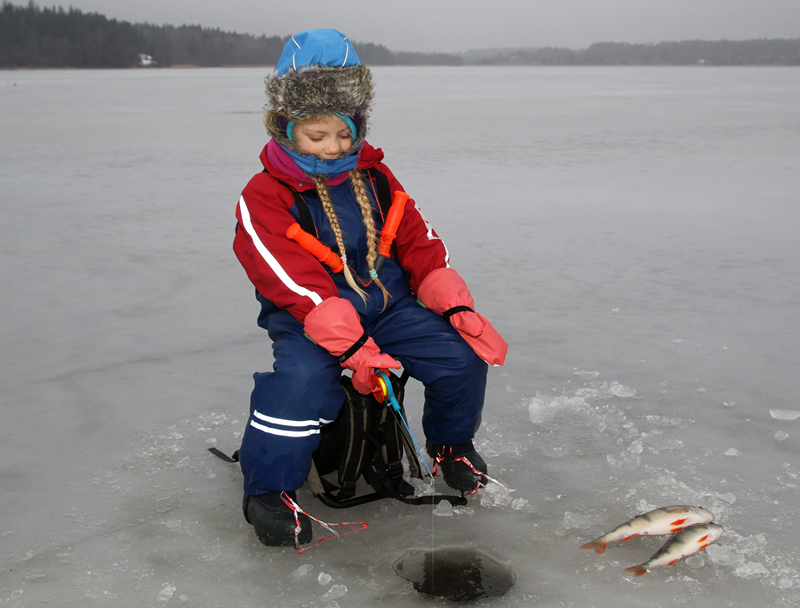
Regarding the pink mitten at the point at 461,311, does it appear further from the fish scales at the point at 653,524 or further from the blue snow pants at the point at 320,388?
the fish scales at the point at 653,524

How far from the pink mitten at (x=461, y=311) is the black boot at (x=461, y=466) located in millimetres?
303

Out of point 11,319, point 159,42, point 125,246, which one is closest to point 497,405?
point 11,319

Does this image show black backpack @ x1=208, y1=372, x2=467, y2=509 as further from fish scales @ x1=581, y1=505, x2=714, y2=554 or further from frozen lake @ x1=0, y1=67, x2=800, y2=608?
fish scales @ x1=581, y1=505, x2=714, y2=554

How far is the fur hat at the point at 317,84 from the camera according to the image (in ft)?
6.79

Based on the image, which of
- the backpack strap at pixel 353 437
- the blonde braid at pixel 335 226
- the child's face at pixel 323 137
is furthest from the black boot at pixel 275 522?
the child's face at pixel 323 137

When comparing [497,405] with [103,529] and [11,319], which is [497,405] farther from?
[11,319]

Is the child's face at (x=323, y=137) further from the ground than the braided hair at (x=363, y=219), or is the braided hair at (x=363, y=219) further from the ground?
the child's face at (x=323, y=137)

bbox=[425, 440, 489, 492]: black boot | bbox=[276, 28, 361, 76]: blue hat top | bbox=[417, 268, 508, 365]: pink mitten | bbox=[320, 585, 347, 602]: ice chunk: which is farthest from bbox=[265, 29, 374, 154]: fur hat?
bbox=[320, 585, 347, 602]: ice chunk

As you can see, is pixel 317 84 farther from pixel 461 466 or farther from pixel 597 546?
pixel 597 546

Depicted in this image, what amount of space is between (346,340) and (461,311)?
387mm

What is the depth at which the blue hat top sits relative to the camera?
2.11 meters

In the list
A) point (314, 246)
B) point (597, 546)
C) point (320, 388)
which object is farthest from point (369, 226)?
point (597, 546)

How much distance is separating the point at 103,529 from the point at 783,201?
592 centimetres

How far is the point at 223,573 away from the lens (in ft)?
5.92
